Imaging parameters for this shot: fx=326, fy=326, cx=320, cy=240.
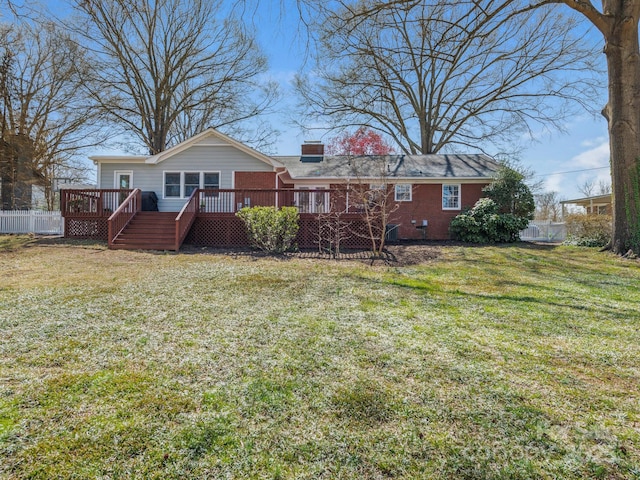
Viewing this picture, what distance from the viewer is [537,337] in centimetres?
372

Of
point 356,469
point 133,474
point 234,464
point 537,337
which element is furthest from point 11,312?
point 537,337

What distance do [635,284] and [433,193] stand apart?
10.1 m

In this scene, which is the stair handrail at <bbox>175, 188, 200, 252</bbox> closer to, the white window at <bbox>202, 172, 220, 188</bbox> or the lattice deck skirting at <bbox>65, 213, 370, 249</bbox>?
the lattice deck skirting at <bbox>65, 213, 370, 249</bbox>

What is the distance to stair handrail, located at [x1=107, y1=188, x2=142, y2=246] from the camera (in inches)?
405

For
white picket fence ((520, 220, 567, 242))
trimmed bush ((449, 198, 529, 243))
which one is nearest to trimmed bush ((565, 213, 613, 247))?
trimmed bush ((449, 198, 529, 243))

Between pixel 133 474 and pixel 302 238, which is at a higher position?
pixel 302 238

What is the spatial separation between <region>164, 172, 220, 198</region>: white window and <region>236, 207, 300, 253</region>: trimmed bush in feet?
14.7

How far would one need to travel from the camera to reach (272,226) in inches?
394

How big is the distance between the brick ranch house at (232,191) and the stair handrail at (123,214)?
36mm

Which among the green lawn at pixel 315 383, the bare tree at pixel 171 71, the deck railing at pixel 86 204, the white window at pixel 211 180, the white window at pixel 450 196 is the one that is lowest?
the green lawn at pixel 315 383

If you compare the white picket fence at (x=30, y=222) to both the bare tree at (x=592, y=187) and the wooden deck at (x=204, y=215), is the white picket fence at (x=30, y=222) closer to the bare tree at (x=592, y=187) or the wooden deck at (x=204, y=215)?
the wooden deck at (x=204, y=215)

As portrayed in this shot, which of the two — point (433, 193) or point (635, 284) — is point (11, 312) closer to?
point (635, 284)

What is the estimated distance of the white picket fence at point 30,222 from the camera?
15.6m

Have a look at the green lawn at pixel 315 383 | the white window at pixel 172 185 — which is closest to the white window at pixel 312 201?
the white window at pixel 172 185
